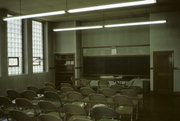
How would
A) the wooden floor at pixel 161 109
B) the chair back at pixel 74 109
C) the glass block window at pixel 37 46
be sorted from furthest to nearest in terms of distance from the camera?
the glass block window at pixel 37 46
the wooden floor at pixel 161 109
the chair back at pixel 74 109

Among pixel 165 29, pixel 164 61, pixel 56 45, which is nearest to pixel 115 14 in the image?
pixel 165 29

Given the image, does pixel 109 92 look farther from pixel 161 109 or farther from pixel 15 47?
pixel 15 47

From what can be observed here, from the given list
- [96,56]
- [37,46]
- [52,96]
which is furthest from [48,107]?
[96,56]

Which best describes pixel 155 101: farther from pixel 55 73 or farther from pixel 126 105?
pixel 55 73

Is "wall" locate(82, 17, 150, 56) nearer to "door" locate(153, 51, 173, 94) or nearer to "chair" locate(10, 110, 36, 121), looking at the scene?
"door" locate(153, 51, 173, 94)

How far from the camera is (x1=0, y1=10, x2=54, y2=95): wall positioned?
335 inches

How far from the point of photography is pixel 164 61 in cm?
996

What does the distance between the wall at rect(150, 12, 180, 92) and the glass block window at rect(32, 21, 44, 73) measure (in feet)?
20.6

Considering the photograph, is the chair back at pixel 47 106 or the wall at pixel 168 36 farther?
the wall at pixel 168 36

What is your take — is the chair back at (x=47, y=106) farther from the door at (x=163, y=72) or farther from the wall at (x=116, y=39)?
the wall at (x=116, y=39)

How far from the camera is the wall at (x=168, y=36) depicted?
31.8ft

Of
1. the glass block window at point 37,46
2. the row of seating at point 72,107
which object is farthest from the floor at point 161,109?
the glass block window at point 37,46

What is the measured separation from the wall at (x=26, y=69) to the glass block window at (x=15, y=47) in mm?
289

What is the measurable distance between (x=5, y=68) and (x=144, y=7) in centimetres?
671
